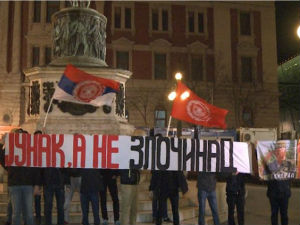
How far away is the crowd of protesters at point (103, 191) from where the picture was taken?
8062 mm

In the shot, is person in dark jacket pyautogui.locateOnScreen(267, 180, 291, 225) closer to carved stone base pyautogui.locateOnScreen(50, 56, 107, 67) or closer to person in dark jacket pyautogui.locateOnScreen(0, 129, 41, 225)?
person in dark jacket pyautogui.locateOnScreen(0, 129, 41, 225)

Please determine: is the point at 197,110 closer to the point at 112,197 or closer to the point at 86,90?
the point at 86,90

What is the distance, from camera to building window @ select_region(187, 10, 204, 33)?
3928cm

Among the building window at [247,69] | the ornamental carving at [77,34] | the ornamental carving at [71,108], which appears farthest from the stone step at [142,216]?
the building window at [247,69]

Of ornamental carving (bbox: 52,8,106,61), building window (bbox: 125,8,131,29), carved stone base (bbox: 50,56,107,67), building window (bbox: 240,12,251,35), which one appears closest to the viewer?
carved stone base (bbox: 50,56,107,67)

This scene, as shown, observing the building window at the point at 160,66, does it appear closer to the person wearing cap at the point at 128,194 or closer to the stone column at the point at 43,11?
the stone column at the point at 43,11

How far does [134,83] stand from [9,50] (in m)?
10.5

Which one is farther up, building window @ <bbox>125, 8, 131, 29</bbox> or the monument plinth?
building window @ <bbox>125, 8, 131, 29</bbox>

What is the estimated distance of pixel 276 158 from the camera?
30.5ft

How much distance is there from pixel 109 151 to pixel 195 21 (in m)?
31.9

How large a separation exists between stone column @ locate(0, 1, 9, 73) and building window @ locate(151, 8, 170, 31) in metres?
12.1

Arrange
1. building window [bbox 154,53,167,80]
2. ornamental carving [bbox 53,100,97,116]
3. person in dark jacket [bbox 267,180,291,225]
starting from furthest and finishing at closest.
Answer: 1. building window [bbox 154,53,167,80]
2. ornamental carving [bbox 53,100,97,116]
3. person in dark jacket [bbox 267,180,291,225]

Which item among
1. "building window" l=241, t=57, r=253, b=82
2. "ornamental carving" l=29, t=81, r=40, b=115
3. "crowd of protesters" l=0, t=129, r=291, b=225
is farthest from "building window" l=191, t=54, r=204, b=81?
"crowd of protesters" l=0, t=129, r=291, b=225

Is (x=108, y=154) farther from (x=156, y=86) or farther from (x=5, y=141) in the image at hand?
(x=156, y=86)
